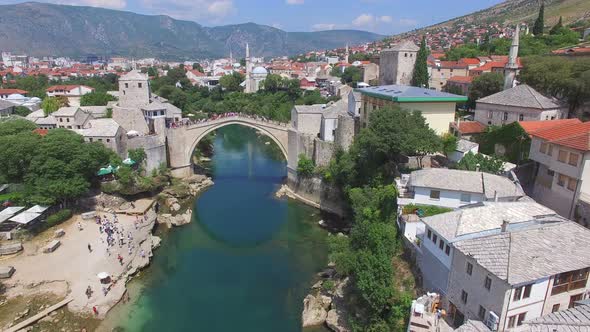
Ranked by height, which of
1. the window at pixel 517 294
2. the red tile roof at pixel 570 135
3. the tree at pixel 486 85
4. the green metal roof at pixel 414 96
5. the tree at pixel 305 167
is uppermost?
the tree at pixel 486 85

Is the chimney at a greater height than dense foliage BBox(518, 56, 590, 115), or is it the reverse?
dense foliage BBox(518, 56, 590, 115)

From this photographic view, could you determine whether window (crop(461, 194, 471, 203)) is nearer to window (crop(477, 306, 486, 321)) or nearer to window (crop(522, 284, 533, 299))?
window (crop(477, 306, 486, 321))

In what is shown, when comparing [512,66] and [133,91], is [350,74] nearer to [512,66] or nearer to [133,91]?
[133,91]

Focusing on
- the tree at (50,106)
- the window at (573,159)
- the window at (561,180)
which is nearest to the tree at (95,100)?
the tree at (50,106)

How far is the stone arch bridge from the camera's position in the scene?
3136cm

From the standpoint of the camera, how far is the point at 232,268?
2022 cm

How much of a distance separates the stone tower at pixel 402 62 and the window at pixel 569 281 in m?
25.3

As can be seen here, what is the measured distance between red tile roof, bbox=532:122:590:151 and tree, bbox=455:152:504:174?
1.97 m

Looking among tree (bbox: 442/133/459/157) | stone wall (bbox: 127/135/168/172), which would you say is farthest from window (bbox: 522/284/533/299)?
stone wall (bbox: 127/135/168/172)

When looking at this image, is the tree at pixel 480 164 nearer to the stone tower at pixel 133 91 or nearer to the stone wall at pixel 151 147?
the stone wall at pixel 151 147

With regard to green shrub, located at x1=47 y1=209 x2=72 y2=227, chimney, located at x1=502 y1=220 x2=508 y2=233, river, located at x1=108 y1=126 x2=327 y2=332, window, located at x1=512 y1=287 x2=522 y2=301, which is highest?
chimney, located at x1=502 y1=220 x2=508 y2=233

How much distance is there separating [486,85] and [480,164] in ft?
39.0

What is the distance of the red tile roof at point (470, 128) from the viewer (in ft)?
72.0

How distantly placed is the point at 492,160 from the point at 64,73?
101199 mm
